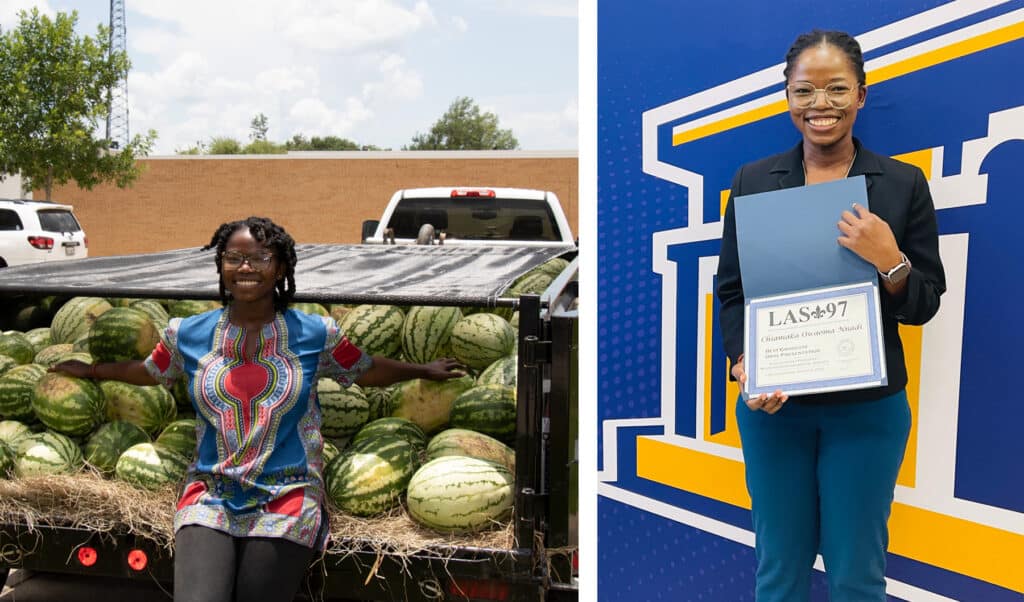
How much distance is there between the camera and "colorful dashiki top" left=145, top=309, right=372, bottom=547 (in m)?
3.18

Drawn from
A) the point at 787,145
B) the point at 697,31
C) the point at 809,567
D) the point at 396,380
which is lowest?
the point at 809,567

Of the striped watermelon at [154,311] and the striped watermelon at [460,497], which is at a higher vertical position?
the striped watermelon at [154,311]

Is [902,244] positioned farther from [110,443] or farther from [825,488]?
[110,443]

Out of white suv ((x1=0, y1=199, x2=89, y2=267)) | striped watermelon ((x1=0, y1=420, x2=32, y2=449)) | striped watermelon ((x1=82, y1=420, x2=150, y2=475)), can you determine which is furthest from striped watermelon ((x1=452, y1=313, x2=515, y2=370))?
white suv ((x1=0, y1=199, x2=89, y2=267))

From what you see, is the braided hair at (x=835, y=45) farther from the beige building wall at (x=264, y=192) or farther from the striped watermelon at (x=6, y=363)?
the beige building wall at (x=264, y=192)

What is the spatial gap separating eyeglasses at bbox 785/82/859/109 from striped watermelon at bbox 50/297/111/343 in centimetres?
397

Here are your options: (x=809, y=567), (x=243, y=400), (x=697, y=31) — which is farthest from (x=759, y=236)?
(x=243, y=400)

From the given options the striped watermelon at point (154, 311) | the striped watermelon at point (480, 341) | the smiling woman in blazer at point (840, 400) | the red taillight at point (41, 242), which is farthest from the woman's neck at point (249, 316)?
the red taillight at point (41, 242)

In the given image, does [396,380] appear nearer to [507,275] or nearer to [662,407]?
[507,275]

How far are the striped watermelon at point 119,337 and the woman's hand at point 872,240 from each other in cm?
332

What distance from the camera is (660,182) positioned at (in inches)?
115

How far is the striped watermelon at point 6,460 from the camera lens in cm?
389

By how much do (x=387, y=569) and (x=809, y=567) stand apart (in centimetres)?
148

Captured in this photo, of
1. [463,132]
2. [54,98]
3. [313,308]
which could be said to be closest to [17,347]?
[313,308]
